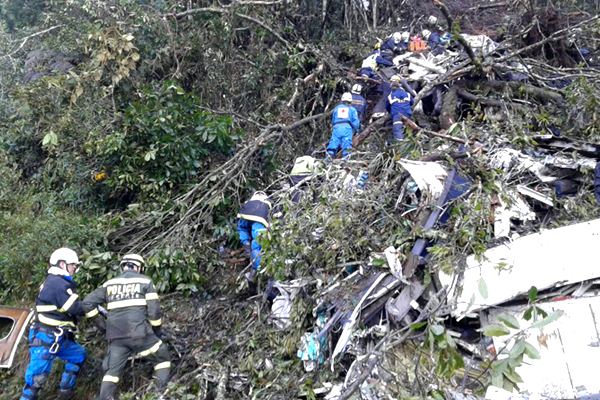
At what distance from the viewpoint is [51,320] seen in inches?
188

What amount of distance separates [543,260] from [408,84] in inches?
182

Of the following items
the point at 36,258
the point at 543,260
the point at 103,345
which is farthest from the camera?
the point at 36,258

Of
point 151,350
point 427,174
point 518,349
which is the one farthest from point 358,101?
point 518,349

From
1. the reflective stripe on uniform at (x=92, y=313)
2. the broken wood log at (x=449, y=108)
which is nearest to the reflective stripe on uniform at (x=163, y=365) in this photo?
the reflective stripe on uniform at (x=92, y=313)

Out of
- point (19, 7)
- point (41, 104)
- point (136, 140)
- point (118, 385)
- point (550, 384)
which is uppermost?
point (19, 7)

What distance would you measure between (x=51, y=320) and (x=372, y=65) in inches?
240

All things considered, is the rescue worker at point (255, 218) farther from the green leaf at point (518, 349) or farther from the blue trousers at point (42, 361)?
the green leaf at point (518, 349)

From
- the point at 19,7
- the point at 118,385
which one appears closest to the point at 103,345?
the point at 118,385

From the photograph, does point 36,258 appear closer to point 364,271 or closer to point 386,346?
point 364,271

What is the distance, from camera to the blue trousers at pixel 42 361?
4.78 meters

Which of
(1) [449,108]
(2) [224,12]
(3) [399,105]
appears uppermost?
(2) [224,12]

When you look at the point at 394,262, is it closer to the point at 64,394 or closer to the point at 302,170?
the point at 302,170

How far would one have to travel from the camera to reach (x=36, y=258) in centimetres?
601

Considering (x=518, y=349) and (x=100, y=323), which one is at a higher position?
(x=518, y=349)
